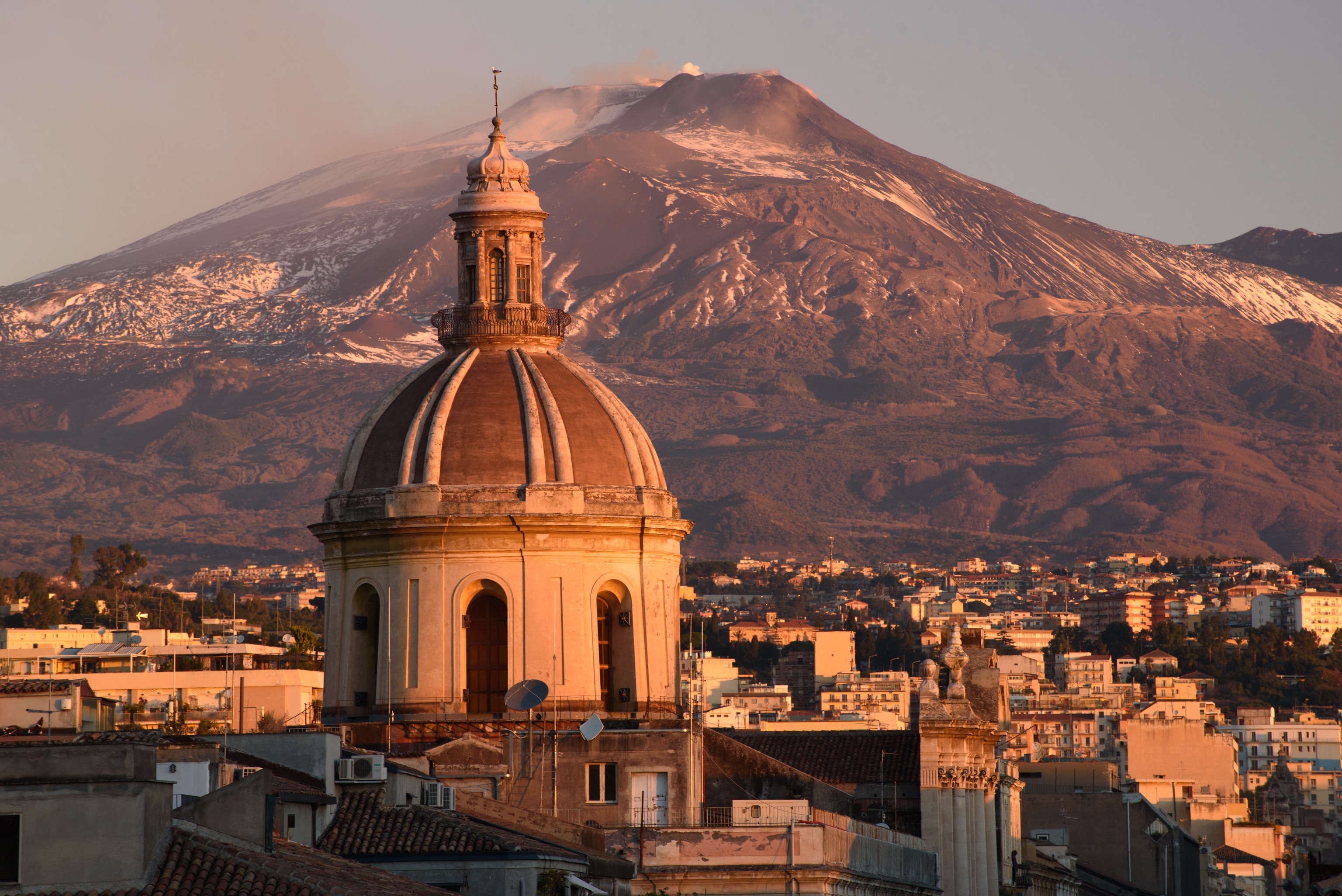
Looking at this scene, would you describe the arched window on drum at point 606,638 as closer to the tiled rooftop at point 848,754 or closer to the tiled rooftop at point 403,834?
the tiled rooftop at point 848,754

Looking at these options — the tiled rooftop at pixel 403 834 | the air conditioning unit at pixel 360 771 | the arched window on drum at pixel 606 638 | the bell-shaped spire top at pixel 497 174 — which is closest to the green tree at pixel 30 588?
the bell-shaped spire top at pixel 497 174

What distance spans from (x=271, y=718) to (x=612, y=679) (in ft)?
64.1

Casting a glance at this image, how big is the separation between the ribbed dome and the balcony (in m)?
0.37

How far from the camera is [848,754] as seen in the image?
56969 millimetres

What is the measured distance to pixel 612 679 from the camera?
53125 millimetres

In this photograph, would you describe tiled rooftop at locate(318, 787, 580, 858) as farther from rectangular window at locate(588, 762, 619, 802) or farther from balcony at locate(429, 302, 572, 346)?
balcony at locate(429, 302, 572, 346)

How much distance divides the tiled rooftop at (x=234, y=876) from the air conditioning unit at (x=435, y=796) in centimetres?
1253

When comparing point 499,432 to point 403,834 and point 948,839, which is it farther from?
point 403,834

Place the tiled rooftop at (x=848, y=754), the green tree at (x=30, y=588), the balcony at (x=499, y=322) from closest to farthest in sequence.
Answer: the balcony at (x=499, y=322)
the tiled rooftop at (x=848, y=754)
the green tree at (x=30, y=588)

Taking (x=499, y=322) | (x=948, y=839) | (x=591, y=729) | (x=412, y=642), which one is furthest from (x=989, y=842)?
(x=499, y=322)

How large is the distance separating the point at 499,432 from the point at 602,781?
7116 mm

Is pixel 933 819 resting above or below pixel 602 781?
below

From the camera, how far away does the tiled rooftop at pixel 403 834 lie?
1443 inches

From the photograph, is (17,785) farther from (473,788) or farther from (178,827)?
(473,788)
